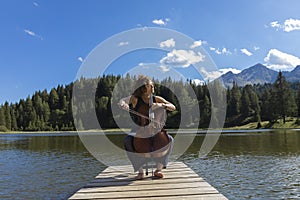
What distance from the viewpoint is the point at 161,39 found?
8.63m

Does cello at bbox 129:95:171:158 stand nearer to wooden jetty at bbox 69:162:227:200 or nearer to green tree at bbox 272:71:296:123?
wooden jetty at bbox 69:162:227:200

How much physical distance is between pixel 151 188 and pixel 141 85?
207cm

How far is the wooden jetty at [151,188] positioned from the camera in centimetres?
548

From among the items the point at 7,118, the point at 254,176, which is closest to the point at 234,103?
the point at 7,118

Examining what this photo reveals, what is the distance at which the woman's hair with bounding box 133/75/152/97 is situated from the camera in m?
6.68

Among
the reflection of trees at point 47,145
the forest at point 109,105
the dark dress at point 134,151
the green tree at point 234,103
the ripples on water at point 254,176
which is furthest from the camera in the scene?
the green tree at point 234,103

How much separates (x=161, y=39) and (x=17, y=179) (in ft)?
43.5

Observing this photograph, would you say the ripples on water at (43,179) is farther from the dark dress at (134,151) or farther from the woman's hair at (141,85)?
the woman's hair at (141,85)

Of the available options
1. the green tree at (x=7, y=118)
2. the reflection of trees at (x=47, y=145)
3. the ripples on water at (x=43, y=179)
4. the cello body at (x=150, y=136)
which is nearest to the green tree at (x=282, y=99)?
the reflection of trees at (x=47, y=145)

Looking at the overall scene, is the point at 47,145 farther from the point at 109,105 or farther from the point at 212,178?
the point at 109,105

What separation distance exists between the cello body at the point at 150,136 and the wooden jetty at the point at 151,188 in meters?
0.65

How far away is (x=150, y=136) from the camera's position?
664 centimetres

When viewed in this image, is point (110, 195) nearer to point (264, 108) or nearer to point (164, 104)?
point (164, 104)

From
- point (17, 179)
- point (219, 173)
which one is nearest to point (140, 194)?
point (219, 173)
